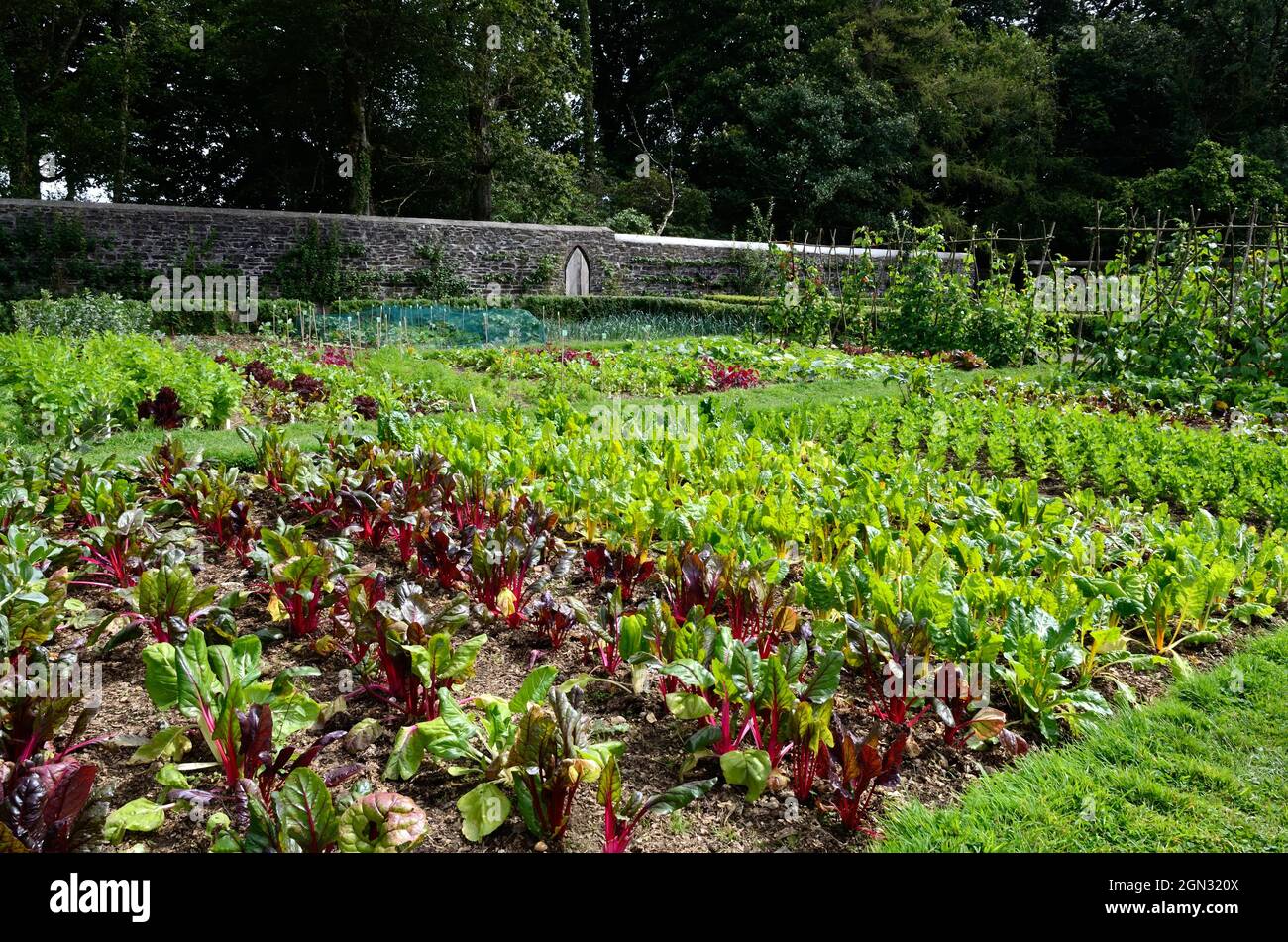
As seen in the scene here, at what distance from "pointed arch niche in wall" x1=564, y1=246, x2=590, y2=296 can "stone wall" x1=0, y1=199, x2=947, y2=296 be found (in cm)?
12

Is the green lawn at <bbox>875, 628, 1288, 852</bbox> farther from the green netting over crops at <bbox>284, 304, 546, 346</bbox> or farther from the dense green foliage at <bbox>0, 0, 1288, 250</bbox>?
the dense green foliage at <bbox>0, 0, 1288, 250</bbox>

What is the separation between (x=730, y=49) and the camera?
28.6 meters

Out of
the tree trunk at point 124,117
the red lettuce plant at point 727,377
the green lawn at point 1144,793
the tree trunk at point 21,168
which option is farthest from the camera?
the tree trunk at point 124,117

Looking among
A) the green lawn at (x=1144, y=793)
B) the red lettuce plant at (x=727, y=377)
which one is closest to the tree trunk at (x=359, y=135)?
the red lettuce plant at (x=727, y=377)

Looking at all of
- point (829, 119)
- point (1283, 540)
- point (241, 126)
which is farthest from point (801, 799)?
point (241, 126)

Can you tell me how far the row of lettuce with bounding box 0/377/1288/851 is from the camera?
203 centimetres

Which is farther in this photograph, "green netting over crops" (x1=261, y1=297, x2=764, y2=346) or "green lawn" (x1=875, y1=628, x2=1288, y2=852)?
"green netting over crops" (x1=261, y1=297, x2=764, y2=346)

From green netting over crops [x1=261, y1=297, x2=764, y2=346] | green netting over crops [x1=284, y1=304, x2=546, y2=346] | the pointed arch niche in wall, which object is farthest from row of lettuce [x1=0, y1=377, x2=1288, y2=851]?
the pointed arch niche in wall

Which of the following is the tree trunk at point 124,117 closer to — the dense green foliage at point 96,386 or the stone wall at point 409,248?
the stone wall at point 409,248

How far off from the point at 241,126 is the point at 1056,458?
1099 inches

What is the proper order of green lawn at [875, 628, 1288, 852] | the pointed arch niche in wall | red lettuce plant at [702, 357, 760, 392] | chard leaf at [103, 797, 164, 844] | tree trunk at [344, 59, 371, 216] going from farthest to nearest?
1. tree trunk at [344, 59, 371, 216]
2. the pointed arch niche in wall
3. red lettuce plant at [702, 357, 760, 392]
4. green lawn at [875, 628, 1288, 852]
5. chard leaf at [103, 797, 164, 844]

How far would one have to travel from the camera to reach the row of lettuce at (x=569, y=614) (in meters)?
A: 2.03

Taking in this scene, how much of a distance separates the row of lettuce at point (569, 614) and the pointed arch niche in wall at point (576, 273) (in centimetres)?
1586
